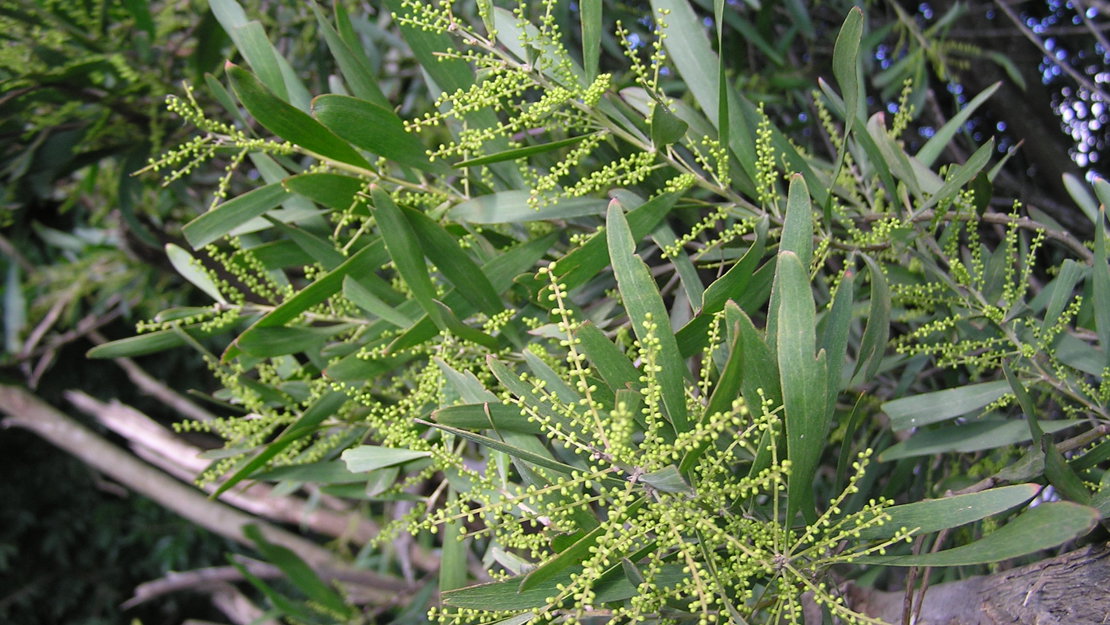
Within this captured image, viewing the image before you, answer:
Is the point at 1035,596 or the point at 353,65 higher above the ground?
the point at 353,65

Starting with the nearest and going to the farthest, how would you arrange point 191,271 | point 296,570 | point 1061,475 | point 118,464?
point 1061,475 < point 191,271 < point 296,570 < point 118,464

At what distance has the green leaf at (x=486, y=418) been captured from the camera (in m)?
0.62

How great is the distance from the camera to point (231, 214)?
2.76ft

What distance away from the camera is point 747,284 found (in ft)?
2.25

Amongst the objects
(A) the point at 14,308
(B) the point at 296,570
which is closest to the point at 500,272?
(B) the point at 296,570

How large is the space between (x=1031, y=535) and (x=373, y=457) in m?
0.56

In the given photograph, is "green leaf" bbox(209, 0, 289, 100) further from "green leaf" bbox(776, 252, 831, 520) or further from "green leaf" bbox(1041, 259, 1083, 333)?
"green leaf" bbox(1041, 259, 1083, 333)

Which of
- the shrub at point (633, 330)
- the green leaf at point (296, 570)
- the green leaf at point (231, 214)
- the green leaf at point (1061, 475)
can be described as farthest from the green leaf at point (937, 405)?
the green leaf at point (296, 570)

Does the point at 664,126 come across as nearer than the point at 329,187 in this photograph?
Yes

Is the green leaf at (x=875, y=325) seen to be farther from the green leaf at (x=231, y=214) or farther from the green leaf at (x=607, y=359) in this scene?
the green leaf at (x=231, y=214)

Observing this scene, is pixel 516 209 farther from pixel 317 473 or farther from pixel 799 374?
pixel 317 473

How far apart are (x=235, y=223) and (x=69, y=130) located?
2.39ft

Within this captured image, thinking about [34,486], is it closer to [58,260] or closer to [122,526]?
[122,526]

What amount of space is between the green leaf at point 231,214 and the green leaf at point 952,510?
2.22 ft
